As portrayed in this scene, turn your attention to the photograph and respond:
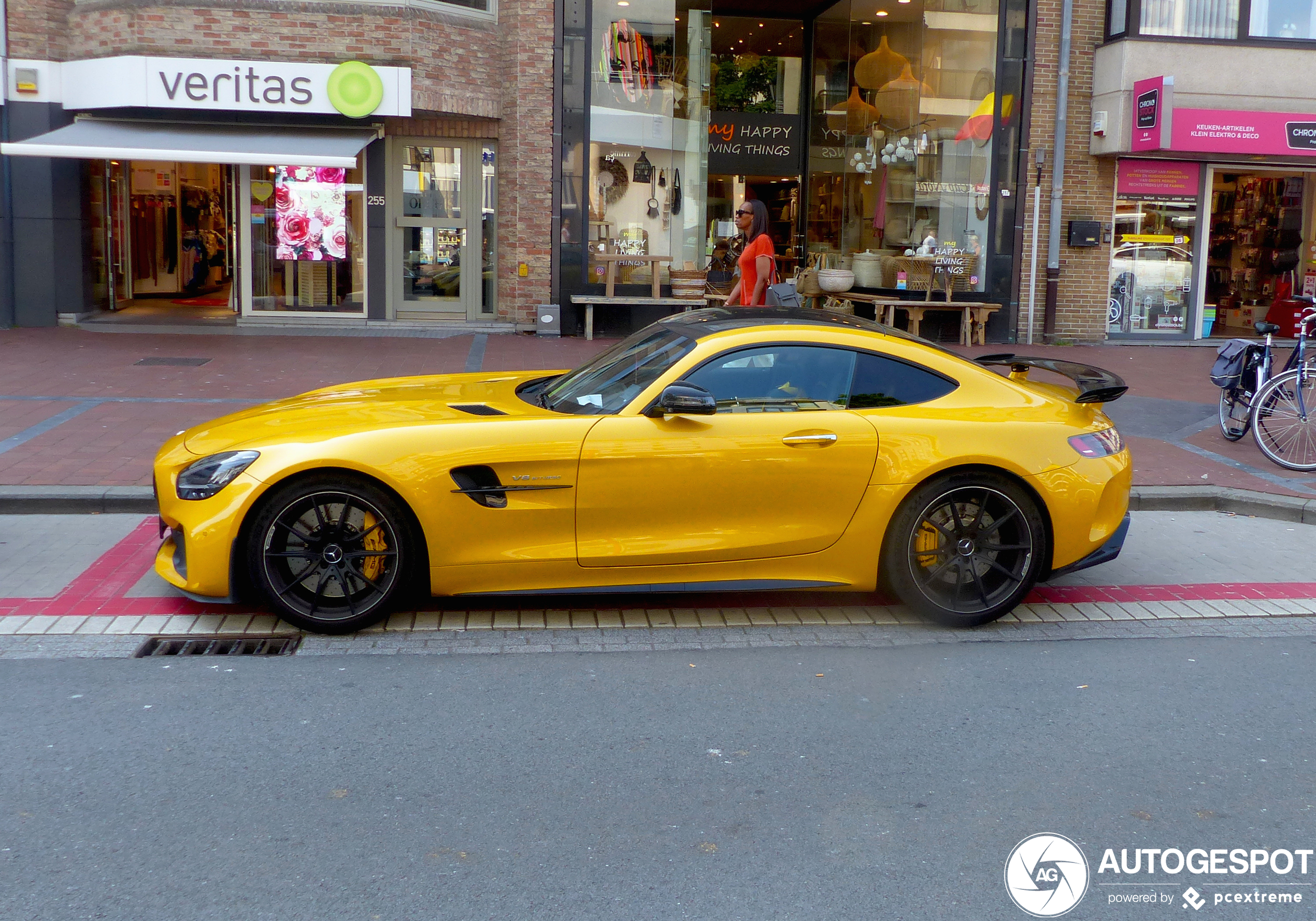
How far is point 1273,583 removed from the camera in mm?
6582

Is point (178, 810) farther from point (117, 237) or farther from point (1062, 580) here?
point (117, 237)

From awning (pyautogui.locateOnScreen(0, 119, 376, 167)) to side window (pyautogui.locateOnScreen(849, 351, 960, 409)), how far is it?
10.5m

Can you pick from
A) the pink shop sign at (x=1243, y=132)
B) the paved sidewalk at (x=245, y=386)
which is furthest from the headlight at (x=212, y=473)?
the pink shop sign at (x=1243, y=132)

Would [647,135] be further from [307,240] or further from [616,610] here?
[616,610]

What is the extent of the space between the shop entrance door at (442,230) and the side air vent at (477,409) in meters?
11.8

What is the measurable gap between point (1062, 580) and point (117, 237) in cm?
1569

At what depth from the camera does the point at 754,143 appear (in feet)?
71.2

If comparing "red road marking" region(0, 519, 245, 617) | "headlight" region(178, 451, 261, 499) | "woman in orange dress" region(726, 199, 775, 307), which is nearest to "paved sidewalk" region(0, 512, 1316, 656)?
"red road marking" region(0, 519, 245, 617)

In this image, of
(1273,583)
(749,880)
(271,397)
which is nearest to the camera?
(749,880)

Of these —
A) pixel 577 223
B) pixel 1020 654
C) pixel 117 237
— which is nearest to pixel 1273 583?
pixel 1020 654

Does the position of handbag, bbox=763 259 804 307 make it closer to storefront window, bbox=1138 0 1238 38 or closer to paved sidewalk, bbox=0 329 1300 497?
paved sidewalk, bbox=0 329 1300 497

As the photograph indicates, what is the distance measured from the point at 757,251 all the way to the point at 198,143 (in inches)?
337

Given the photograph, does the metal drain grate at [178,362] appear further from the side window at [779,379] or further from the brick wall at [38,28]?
the side window at [779,379]

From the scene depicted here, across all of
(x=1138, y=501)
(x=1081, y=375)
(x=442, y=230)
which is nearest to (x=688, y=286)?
A: (x=442, y=230)
